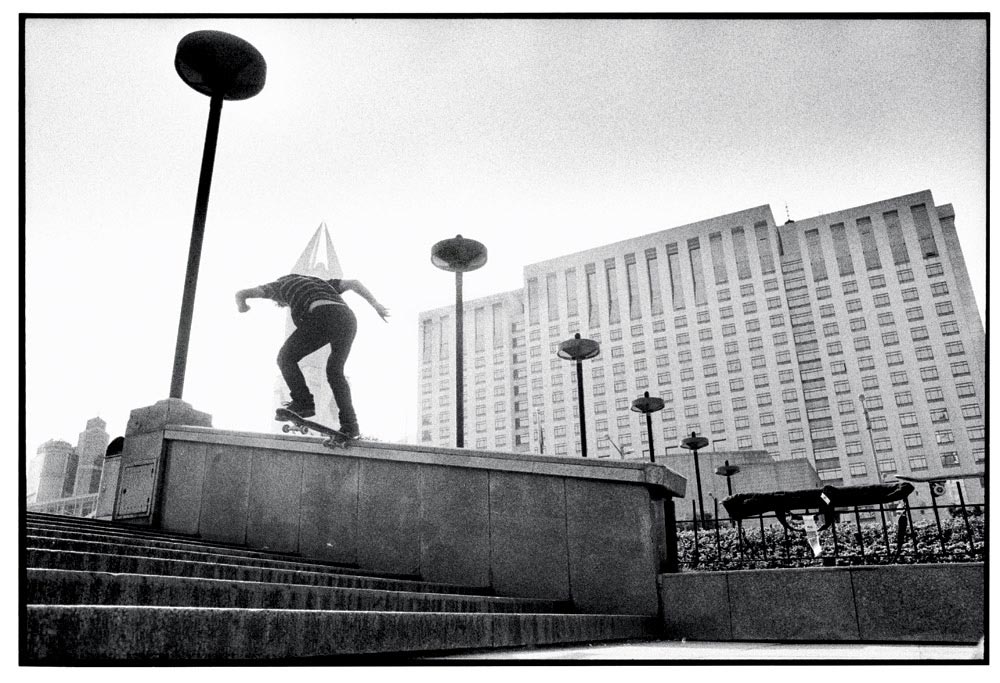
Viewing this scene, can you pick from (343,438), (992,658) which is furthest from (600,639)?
(343,438)

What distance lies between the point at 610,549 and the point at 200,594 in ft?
11.1

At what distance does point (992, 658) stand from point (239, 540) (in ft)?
19.0

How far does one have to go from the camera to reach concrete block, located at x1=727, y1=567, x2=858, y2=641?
5297 millimetres

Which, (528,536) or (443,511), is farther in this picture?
(443,511)

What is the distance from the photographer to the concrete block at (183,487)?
683 centimetres

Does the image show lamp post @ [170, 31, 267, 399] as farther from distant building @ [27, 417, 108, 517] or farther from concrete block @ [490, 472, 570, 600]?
concrete block @ [490, 472, 570, 600]

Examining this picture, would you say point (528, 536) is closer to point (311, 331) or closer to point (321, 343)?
point (321, 343)

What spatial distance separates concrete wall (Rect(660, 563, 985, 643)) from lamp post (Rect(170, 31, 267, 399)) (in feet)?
17.0

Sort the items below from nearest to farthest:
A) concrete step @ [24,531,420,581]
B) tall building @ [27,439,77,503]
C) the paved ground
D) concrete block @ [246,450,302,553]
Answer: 1. the paved ground
2. concrete step @ [24,531,420,581]
3. concrete block @ [246,450,302,553]
4. tall building @ [27,439,77,503]

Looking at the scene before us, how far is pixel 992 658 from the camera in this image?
11.7ft

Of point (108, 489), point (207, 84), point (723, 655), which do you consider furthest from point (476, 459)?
point (207, 84)

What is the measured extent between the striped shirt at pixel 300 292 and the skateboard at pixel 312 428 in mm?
833

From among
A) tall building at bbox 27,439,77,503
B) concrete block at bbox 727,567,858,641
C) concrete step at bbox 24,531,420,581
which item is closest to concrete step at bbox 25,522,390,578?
concrete step at bbox 24,531,420,581

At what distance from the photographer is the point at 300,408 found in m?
6.30
